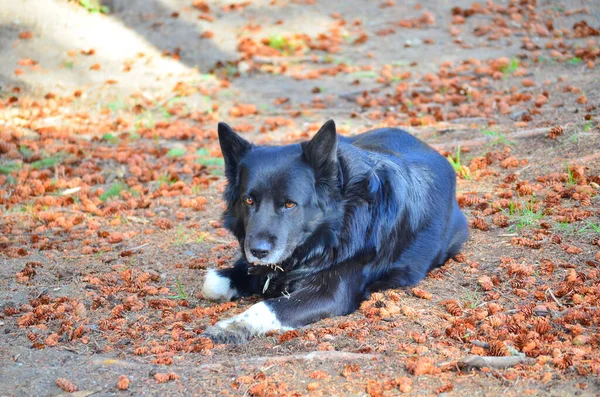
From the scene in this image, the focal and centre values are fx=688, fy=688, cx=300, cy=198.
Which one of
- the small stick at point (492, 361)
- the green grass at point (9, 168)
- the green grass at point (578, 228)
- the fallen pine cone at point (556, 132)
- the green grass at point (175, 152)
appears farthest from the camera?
the green grass at point (175, 152)

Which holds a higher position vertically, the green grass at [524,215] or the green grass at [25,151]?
the green grass at [524,215]

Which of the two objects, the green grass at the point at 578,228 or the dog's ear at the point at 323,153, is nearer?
the dog's ear at the point at 323,153

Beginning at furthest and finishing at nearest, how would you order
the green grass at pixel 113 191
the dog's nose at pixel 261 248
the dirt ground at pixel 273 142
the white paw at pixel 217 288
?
the green grass at pixel 113 191
the white paw at pixel 217 288
the dog's nose at pixel 261 248
the dirt ground at pixel 273 142

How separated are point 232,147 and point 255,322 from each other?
1.44m

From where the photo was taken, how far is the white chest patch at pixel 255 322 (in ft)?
16.5

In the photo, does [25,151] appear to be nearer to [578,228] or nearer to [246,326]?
[246,326]

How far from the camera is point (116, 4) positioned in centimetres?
1496

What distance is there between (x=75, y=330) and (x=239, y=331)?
117 centimetres

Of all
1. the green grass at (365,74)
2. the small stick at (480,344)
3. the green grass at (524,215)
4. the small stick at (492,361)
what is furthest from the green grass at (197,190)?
the green grass at (365,74)

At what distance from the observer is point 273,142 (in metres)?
10.1

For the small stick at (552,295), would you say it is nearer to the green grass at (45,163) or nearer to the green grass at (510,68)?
the green grass at (45,163)

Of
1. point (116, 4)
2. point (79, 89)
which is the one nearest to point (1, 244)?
point (79, 89)

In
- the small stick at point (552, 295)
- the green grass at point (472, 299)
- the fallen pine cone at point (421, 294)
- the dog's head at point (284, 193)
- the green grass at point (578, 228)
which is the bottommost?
the fallen pine cone at point (421, 294)

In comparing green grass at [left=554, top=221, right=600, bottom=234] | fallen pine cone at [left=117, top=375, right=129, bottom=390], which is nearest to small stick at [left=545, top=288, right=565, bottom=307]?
green grass at [left=554, top=221, right=600, bottom=234]
